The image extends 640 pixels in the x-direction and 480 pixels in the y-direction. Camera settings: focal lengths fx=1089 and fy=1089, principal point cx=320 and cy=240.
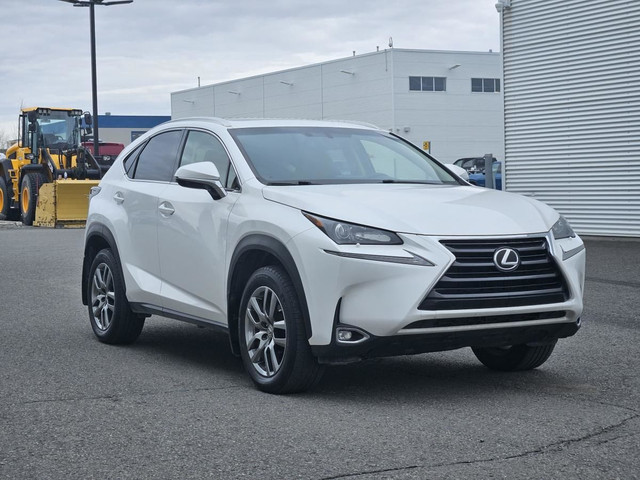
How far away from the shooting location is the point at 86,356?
7867 millimetres

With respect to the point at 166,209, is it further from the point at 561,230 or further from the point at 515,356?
the point at 561,230

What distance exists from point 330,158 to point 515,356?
1757 millimetres

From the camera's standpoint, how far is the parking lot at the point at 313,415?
4730mm

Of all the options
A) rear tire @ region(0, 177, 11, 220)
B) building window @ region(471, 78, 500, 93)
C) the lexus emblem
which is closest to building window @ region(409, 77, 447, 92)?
building window @ region(471, 78, 500, 93)

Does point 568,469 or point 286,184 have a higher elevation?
point 286,184

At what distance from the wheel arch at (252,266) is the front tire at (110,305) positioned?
5.82ft

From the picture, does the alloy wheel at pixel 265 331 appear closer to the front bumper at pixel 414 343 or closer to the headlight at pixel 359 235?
the front bumper at pixel 414 343

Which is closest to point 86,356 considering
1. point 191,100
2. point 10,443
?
point 10,443

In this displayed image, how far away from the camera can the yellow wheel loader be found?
2744 cm

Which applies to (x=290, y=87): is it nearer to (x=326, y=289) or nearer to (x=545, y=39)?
(x=545, y=39)

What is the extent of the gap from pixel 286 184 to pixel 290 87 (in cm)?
6127

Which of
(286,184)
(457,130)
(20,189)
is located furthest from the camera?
(457,130)

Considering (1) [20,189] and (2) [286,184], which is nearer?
(2) [286,184]

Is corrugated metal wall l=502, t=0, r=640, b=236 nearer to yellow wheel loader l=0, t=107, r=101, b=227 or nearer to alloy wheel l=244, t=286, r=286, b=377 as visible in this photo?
yellow wheel loader l=0, t=107, r=101, b=227
